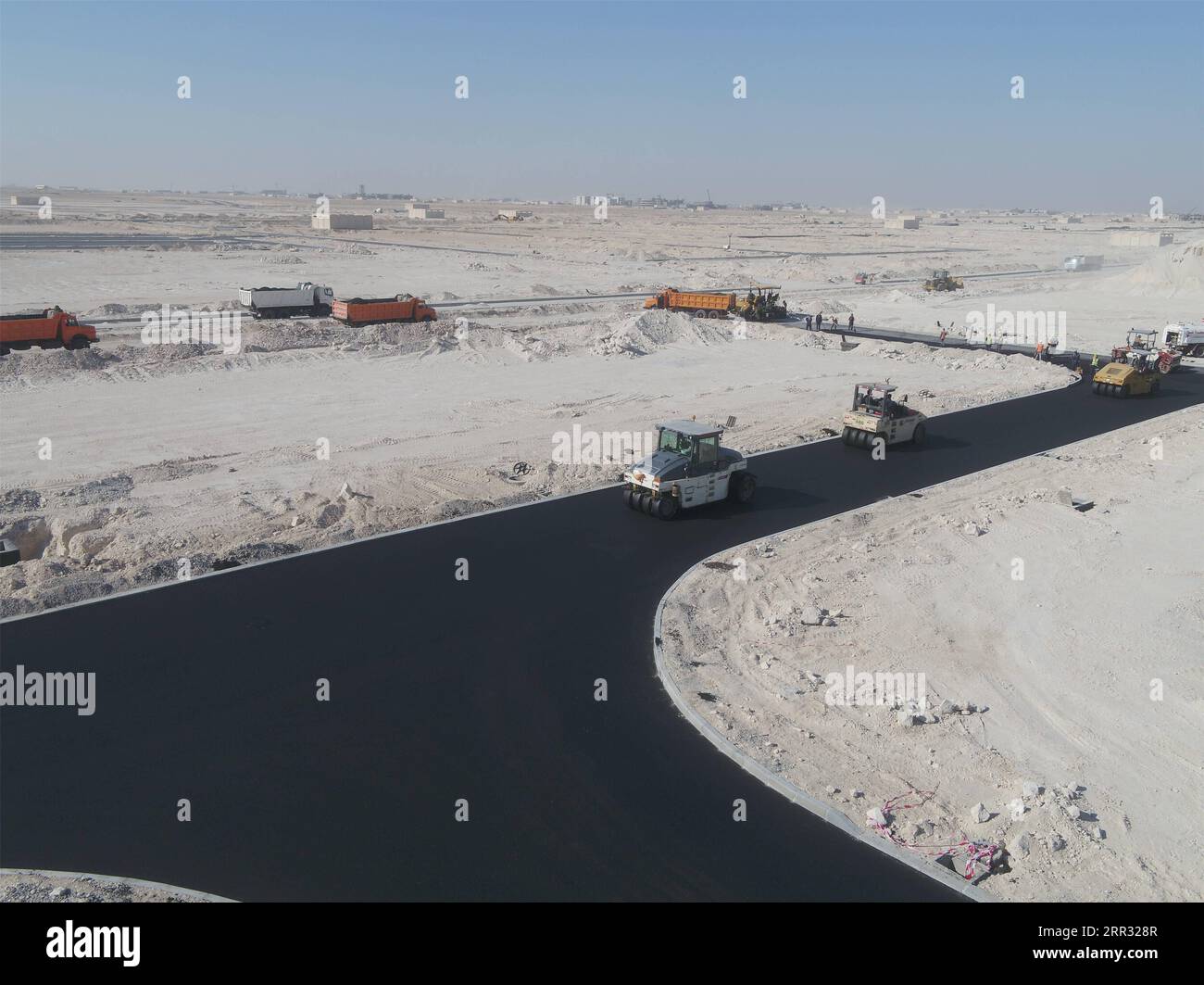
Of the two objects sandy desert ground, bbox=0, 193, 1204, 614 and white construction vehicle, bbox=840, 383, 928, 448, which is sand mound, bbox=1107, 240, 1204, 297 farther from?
white construction vehicle, bbox=840, 383, 928, 448

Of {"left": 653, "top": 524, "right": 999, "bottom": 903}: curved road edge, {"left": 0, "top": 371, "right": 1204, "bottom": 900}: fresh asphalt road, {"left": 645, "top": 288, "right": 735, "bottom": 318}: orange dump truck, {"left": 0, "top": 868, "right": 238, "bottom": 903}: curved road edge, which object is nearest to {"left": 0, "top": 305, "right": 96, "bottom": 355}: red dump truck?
{"left": 0, "top": 371, "right": 1204, "bottom": 900}: fresh asphalt road

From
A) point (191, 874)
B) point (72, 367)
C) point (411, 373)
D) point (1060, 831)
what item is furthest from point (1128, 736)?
point (72, 367)

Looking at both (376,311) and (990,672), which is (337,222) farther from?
(990,672)

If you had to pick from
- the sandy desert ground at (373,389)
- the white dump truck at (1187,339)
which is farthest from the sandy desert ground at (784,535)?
the white dump truck at (1187,339)

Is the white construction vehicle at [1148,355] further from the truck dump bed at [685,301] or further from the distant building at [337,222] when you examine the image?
the distant building at [337,222]

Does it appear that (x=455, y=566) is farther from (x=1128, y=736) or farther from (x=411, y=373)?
(x=411, y=373)

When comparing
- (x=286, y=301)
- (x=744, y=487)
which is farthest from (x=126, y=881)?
(x=286, y=301)
